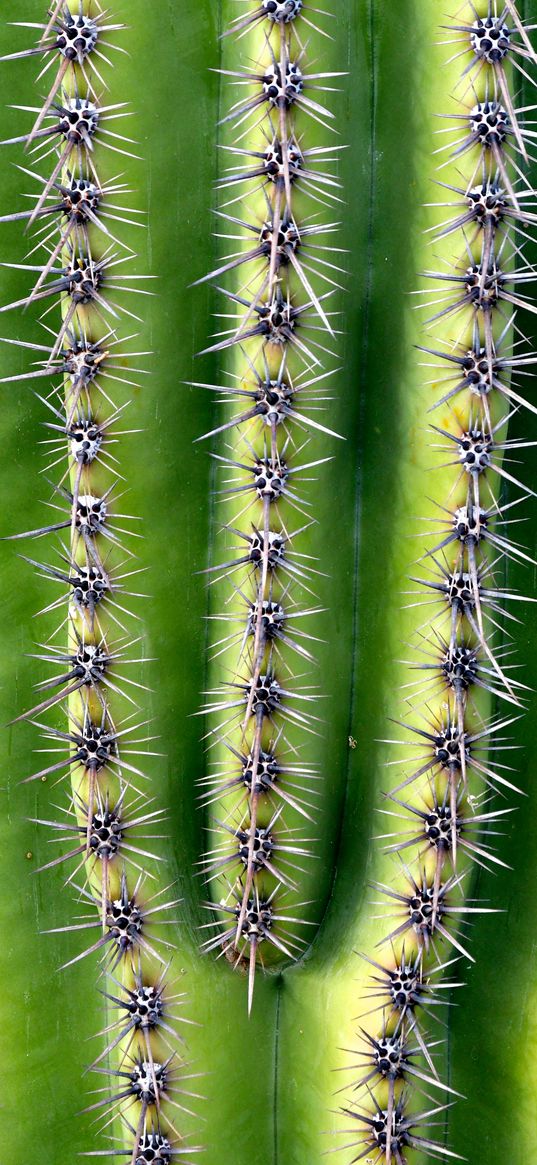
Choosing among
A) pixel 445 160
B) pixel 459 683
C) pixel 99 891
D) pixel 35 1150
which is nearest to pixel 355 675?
pixel 459 683

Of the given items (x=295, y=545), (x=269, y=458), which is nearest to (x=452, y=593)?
(x=295, y=545)

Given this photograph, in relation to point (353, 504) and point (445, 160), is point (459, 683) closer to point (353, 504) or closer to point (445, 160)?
point (353, 504)

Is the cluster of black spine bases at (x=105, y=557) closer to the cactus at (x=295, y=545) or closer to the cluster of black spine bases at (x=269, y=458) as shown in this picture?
the cactus at (x=295, y=545)

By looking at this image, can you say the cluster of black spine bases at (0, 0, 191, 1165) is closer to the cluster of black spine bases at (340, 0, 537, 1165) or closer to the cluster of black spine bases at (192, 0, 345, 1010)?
the cluster of black spine bases at (192, 0, 345, 1010)

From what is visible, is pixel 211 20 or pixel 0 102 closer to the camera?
pixel 211 20

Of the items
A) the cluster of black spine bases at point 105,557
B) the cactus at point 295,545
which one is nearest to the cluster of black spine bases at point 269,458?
the cactus at point 295,545

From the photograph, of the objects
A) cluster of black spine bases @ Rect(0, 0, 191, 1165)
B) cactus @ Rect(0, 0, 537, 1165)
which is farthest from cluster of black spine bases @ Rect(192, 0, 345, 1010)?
cluster of black spine bases @ Rect(0, 0, 191, 1165)

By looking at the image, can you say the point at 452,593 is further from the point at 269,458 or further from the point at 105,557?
the point at 105,557
